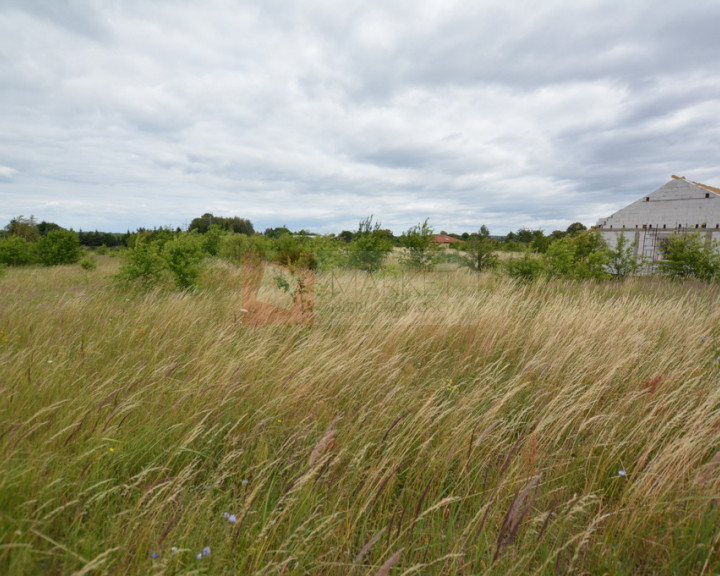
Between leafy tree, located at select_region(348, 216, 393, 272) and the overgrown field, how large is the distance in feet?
34.3

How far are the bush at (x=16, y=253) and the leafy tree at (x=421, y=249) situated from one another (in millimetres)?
25195

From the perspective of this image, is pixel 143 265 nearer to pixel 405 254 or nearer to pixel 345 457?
pixel 345 457

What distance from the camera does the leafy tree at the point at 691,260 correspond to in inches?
424

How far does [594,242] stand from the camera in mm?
A: 12461

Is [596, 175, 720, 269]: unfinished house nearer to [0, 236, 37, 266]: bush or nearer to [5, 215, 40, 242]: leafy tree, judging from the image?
[0, 236, 37, 266]: bush

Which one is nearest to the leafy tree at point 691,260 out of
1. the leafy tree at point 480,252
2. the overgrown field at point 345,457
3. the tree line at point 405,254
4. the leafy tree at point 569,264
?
the tree line at point 405,254

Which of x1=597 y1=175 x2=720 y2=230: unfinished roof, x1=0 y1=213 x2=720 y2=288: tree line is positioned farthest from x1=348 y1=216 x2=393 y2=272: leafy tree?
x1=597 y1=175 x2=720 y2=230: unfinished roof

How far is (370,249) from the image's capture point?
14688 mm

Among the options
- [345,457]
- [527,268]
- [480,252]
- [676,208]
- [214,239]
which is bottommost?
[345,457]

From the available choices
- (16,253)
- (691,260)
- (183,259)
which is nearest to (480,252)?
(691,260)

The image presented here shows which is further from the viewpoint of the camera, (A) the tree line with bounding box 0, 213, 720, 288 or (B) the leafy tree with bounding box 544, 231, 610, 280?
(B) the leafy tree with bounding box 544, 231, 610, 280

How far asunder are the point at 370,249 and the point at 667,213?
2615 cm

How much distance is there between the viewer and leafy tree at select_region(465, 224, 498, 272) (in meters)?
14.0

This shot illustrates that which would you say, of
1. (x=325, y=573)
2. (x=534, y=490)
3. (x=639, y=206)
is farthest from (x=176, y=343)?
(x=639, y=206)
